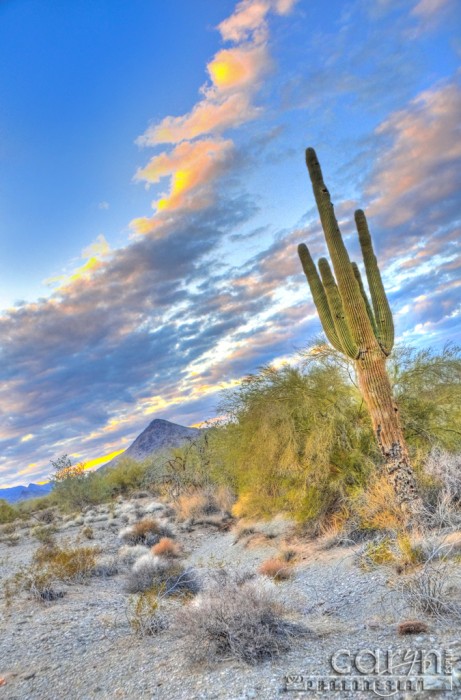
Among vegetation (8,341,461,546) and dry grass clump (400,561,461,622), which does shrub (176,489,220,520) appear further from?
dry grass clump (400,561,461,622)

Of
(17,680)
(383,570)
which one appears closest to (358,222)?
(383,570)

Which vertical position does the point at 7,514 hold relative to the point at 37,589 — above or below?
above

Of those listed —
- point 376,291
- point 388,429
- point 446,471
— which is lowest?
point 446,471

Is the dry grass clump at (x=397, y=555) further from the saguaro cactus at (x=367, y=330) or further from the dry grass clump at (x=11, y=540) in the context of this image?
the dry grass clump at (x=11, y=540)

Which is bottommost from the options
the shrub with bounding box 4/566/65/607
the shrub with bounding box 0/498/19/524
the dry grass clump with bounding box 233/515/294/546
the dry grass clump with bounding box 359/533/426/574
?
the dry grass clump with bounding box 233/515/294/546

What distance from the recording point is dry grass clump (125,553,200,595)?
32.9ft

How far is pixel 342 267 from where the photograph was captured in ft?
36.2

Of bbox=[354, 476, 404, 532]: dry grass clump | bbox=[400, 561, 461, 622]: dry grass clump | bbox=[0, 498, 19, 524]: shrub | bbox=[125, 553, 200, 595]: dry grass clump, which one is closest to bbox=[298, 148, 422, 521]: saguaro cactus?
bbox=[354, 476, 404, 532]: dry grass clump

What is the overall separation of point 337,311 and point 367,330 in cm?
111

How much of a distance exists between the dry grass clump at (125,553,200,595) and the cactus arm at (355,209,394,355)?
6.60 metres

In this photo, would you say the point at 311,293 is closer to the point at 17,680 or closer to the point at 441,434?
the point at 441,434

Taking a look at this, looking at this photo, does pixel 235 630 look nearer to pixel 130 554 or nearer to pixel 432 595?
pixel 432 595

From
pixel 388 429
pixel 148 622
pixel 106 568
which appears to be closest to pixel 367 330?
pixel 388 429

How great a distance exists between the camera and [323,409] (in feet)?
43.6
